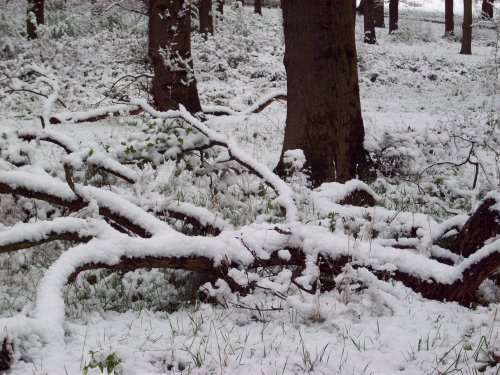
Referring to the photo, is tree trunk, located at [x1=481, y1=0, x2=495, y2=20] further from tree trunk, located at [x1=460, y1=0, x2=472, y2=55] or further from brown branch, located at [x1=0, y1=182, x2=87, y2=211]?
brown branch, located at [x1=0, y1=182, x2=87, y2=211]

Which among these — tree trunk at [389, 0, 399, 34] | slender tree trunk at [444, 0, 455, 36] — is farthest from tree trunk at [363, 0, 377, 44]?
slender tree trunk at [444, 0, 455, 36]

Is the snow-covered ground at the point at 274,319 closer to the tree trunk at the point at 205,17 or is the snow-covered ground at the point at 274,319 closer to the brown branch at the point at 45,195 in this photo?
the brown branch at the point at 45,195

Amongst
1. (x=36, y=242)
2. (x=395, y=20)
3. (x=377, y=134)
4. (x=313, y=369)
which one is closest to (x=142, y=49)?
(x=377, y=134)

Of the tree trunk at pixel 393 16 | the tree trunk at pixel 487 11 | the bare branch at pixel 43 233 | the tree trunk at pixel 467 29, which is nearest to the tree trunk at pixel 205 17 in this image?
the tree trunk at pixel 487 11

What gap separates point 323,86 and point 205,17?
16.1 meters

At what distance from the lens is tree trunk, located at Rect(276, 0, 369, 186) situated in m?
4.68

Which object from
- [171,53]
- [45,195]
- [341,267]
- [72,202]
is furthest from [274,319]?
[171,53]

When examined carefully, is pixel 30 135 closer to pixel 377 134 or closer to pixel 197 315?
pixel 197 315

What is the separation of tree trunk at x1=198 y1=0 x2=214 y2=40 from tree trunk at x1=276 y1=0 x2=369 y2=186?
14.5 m

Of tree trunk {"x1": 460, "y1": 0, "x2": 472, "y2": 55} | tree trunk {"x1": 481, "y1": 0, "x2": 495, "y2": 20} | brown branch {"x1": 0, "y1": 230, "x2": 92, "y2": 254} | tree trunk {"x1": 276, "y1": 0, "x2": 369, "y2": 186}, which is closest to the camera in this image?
brown branch {"x1": 0, "y1": 230, "x2": 92, "y2": 254}

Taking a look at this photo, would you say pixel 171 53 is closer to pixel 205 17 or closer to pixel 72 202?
pixel 72 202

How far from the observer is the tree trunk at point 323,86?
468 centimetres

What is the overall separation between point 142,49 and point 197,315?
43.7 ft

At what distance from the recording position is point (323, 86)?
4.77 m
